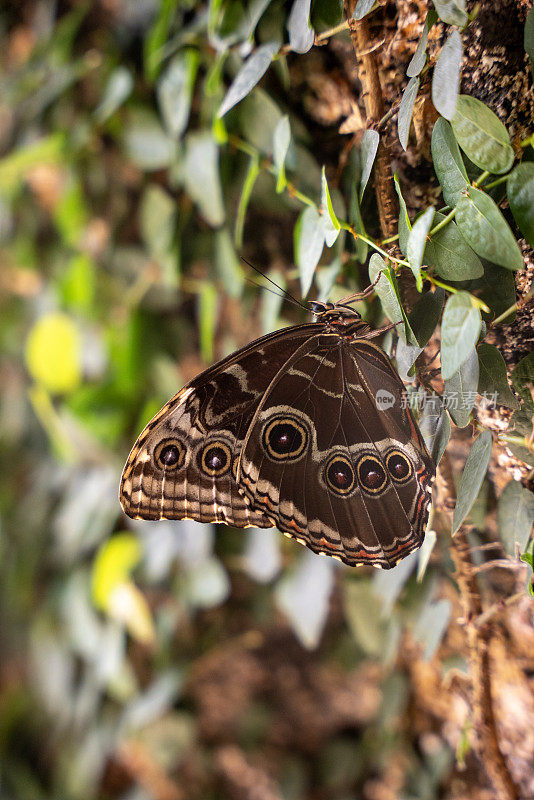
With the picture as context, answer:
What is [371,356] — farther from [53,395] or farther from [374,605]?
[53,395]

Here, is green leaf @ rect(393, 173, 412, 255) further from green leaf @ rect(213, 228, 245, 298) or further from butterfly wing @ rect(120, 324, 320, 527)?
green leaf @ rect(213, 228, 245, 298)

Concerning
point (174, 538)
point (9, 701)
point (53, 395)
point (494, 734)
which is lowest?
point (494, 734)

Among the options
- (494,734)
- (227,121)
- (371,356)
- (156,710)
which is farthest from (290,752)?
(227,121)

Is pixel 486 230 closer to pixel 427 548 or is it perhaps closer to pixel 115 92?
pixel 427 548

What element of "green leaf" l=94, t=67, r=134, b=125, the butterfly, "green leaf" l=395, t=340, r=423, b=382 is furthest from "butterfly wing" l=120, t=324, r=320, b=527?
"green leaf" l=94, t=67, r=134, b=125

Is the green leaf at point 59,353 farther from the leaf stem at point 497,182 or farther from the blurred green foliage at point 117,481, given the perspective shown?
the leaf stem at point 497,182

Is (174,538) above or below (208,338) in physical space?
below

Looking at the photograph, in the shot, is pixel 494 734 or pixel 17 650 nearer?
pixel 494 734

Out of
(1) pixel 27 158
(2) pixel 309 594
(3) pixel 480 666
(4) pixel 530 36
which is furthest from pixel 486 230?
(1) pixel 27 158
